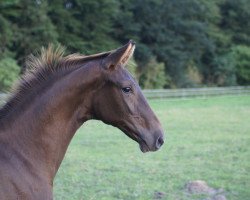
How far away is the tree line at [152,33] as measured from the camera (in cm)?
3447

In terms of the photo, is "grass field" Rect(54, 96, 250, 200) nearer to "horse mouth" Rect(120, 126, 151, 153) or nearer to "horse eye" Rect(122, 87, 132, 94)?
"horse mouth" Rect(120, 126, 151, 153)

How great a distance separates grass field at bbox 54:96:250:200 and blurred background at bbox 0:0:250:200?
0.02 metres

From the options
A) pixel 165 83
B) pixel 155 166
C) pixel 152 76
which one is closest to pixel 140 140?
pixel 155 166

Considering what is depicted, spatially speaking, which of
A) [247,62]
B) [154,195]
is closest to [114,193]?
[154,195]

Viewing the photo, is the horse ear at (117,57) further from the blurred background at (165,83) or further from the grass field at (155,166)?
the grass field at (155,166)

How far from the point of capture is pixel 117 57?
356cm

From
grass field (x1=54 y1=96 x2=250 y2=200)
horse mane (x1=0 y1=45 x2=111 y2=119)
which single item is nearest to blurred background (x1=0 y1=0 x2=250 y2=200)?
grass field (x1=54 y1=96 x2=250 y2=200)

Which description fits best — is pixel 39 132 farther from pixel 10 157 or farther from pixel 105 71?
pixel 105 71

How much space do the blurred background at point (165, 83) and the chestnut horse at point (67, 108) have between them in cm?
32

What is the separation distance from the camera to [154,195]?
7.54 metres

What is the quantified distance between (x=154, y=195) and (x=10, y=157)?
450 cm

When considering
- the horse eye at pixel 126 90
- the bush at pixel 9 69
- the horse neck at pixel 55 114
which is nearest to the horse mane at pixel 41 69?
the horse neck at pixel 55 114

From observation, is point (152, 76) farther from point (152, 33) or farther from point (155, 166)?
point (155, 166)

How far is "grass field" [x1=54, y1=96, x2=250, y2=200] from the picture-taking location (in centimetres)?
786
